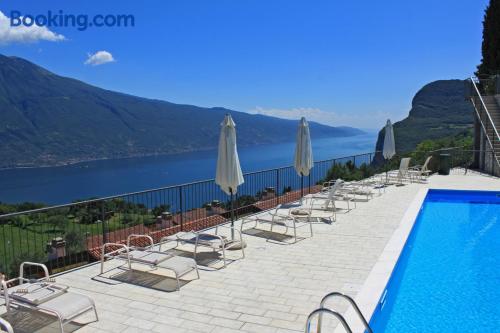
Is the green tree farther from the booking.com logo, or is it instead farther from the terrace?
the terrace

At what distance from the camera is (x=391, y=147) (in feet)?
46.8

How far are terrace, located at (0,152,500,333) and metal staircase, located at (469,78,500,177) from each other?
969cm

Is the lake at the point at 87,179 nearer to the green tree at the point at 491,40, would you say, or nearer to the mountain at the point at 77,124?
the mountain at the point at 77,124

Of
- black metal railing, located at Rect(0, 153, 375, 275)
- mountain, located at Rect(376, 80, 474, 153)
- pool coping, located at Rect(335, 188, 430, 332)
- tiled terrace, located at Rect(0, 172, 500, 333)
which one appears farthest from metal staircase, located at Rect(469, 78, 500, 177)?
mountain, located at Rect(376, 80, 474, 153)

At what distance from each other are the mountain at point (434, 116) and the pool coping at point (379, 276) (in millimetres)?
49182

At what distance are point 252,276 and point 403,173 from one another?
410 inches

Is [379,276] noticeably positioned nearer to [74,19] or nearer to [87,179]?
[74,19]

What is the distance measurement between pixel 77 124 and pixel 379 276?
509ft

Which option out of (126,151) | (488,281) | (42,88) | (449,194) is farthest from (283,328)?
(42,88)

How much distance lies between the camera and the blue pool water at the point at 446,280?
4891 mm

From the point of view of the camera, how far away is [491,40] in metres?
29.2

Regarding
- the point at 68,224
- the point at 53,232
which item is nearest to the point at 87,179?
the point at 53,232


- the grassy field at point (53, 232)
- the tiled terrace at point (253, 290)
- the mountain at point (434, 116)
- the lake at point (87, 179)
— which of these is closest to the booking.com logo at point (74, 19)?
the grassy field at point (53, 232)

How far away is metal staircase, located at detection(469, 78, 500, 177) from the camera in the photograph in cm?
1567
